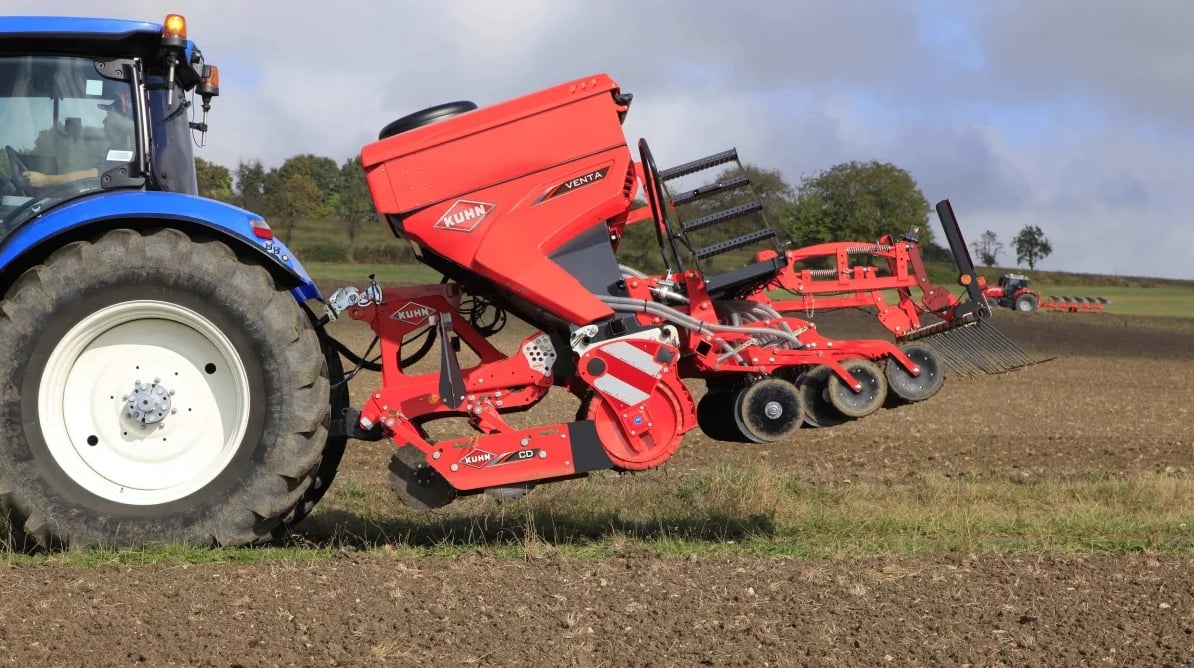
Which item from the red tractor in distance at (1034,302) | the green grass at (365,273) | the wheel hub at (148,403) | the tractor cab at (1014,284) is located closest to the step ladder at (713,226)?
the wheel hub at (148,403)

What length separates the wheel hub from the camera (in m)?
5.59

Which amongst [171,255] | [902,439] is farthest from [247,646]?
[902,439]

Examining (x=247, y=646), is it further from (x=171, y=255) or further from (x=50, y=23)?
(x=50, y=23)

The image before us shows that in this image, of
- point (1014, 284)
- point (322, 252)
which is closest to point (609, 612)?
point (1014, 284)

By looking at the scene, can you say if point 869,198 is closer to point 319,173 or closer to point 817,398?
point 319,173

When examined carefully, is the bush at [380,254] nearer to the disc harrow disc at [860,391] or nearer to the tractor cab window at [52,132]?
the tractor cab window at [52,132]

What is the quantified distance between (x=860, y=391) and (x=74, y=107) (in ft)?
13.4

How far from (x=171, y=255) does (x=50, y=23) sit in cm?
123

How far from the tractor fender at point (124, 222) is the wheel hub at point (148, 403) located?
0.72m

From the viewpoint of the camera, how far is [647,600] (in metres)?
4.82

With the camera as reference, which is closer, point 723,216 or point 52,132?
point 52,132

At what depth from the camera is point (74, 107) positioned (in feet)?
18.8

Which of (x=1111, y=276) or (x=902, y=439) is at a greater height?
(x=1111, y=276)

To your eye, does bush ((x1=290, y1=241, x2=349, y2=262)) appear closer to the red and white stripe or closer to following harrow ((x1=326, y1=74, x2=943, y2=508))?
following harrow ((x1=326, y1=74, x2=943, y2=508))
